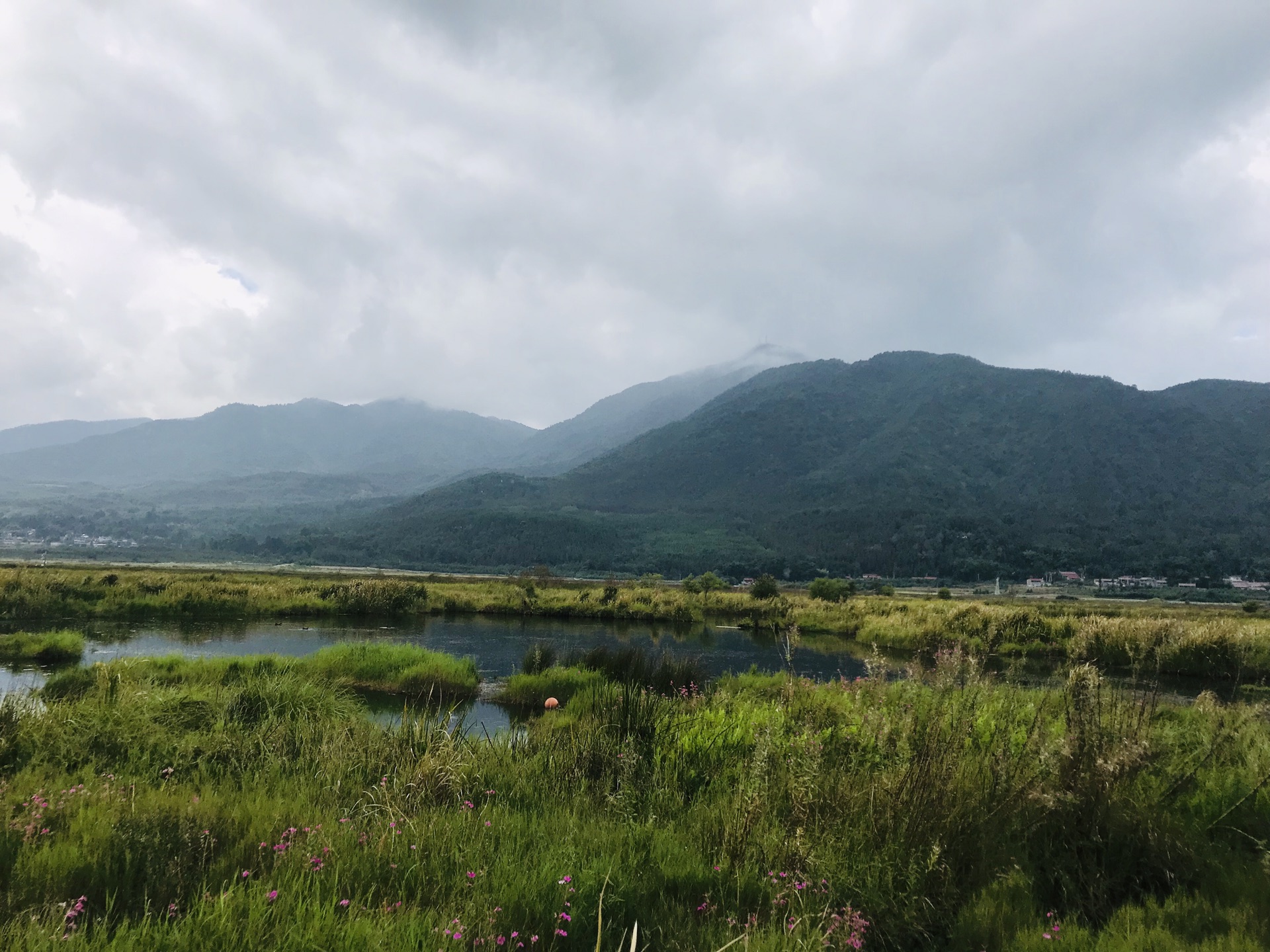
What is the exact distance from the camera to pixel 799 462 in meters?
185

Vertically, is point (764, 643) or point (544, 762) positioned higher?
point (544, 762)

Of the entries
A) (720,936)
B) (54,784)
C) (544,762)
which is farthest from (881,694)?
(54,784)

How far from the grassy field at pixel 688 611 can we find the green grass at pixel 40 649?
35.6 feet

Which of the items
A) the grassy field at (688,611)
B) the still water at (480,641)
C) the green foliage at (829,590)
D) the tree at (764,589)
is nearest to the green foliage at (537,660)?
the still water at (480,641)

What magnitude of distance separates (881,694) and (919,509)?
477 feet

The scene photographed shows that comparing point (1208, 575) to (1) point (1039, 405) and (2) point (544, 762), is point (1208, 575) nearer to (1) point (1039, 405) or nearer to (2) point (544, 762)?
(1) point (1039, 405)

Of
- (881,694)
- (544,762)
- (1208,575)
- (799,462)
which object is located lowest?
(1208,575)

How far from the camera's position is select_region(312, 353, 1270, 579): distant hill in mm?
116062

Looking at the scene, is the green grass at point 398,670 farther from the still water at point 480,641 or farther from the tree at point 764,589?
the tree at point 764,589

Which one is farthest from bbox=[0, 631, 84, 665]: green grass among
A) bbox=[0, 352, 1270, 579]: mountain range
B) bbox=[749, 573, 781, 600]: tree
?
bbox=[0, 352, 1270, 579]: mountain range

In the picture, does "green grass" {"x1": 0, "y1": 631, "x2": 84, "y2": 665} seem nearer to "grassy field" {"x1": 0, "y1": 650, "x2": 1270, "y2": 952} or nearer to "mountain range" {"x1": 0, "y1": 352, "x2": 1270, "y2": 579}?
"grassy field" {"x1": 0, "y1": 650, "x2": 1270, "y2": 952}

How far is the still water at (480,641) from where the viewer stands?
19.8 meters

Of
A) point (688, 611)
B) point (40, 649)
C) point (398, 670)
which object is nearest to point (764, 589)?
point (688, 611)

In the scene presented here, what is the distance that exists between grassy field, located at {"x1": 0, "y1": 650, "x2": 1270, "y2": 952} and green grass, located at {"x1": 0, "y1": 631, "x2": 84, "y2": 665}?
566 inches
